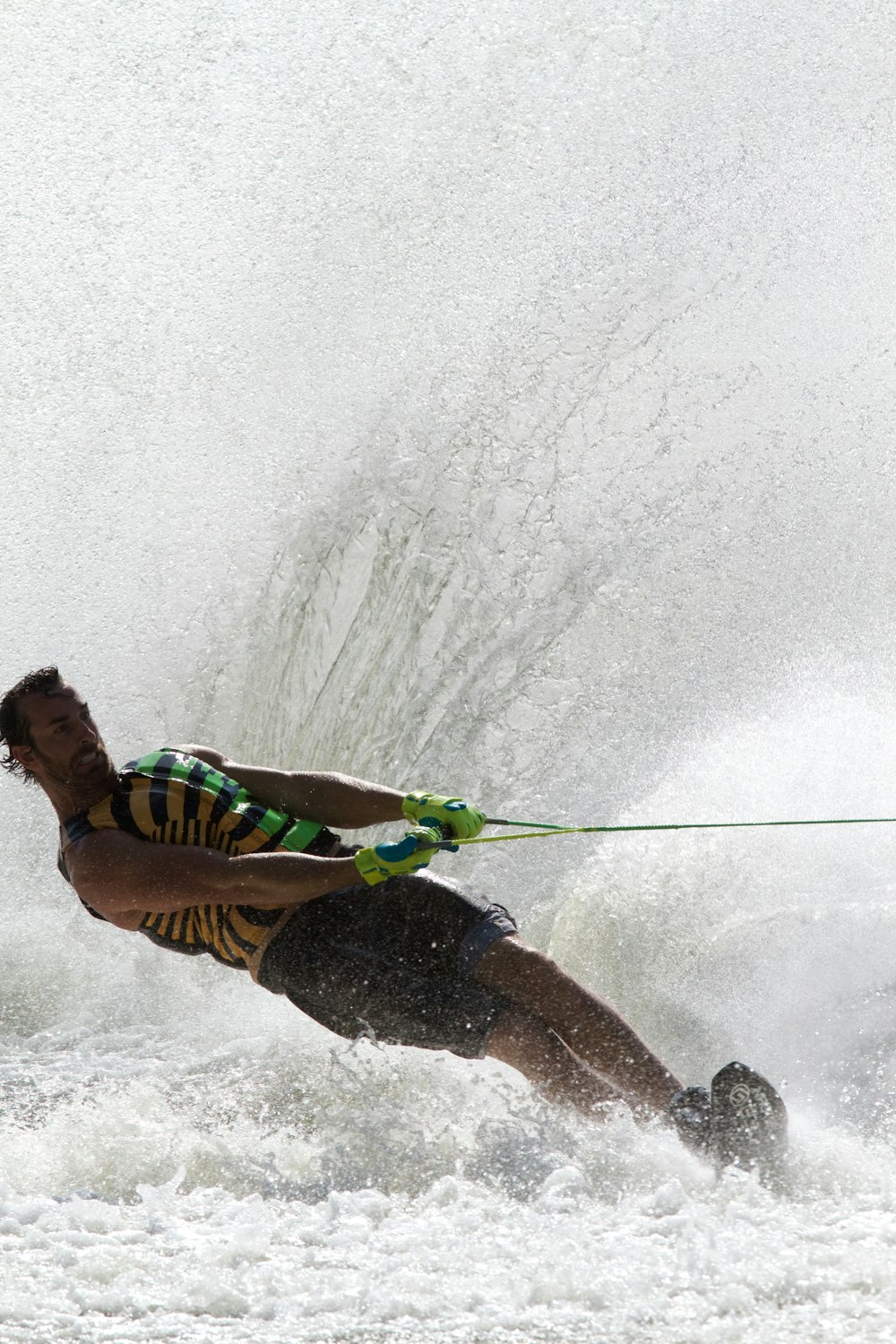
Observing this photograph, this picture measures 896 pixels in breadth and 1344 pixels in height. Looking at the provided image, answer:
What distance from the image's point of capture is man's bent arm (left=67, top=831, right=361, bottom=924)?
2939 millimetres

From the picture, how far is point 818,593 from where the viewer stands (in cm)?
543

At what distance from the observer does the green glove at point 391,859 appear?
296 centimetres

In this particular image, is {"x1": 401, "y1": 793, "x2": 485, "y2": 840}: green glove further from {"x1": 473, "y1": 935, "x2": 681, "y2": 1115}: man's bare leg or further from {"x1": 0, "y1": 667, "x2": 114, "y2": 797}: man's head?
{"x1": 0, "y1": 667, "x2": 114, "y2": 797}: man's head

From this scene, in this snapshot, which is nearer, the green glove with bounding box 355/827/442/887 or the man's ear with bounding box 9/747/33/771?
the green glove with bounding box 355/827/442/887

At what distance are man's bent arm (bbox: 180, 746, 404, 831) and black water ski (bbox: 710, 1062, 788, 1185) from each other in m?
1.09

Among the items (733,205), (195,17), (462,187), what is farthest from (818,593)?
(195,17)

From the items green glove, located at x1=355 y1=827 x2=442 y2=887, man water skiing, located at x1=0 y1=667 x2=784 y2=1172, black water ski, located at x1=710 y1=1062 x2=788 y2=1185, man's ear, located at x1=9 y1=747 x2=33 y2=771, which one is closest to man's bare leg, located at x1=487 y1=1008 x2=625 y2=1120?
man water skiing, located at x1=0 y1=667 x2=784 y2=1172

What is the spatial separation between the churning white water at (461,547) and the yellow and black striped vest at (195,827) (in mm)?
449

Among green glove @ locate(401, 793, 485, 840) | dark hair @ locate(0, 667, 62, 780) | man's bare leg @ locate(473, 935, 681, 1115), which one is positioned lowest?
man's bare leg @ locate(473, 935, 681, 1115)

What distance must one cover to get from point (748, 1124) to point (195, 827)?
1.39 m

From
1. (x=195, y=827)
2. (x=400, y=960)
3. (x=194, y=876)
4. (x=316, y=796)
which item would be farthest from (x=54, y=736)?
(x=400, y=960)

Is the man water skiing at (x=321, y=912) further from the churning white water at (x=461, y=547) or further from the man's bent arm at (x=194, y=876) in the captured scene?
the churning white water at (x=461, y=547)

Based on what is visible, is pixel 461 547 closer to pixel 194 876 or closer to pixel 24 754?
pixel 24 754

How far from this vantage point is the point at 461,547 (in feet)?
18.2
